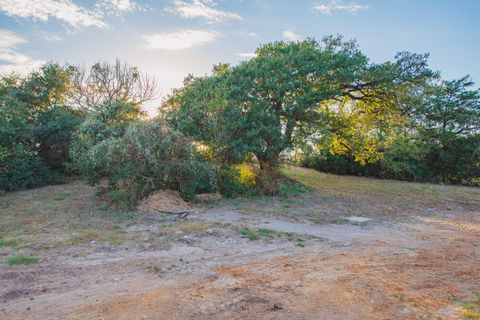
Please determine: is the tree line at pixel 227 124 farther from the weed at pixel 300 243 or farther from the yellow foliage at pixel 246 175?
the weed at pixel 300 243

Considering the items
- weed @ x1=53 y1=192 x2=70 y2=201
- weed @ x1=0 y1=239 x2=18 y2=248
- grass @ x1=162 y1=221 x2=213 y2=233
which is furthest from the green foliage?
grass @ x1=162 y1=221 x2=213 y2=233

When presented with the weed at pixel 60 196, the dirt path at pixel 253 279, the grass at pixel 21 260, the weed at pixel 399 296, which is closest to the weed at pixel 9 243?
the grass at pixel 21 260

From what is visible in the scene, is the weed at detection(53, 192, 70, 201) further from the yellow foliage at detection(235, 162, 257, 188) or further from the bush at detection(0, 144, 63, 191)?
the yellow foliage at detection(235, 162, 257, 188)

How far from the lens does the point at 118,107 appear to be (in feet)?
41.1

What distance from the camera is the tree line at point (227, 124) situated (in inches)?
421

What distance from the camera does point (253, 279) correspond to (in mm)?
4988

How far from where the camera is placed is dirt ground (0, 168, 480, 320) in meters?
4.08

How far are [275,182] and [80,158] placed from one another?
7.12 metres

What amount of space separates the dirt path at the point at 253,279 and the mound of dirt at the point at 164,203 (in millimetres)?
2410

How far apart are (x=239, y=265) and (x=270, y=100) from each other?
908cm

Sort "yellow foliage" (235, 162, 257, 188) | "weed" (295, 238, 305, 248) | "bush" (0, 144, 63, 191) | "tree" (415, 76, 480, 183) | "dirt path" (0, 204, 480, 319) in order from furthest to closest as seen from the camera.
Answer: "tree" (415, 76, 480, 183) < "bush" (0, 144, 63, 191) < "yellow foliage" (235, 162, 257, 188) < "weed" (295, 238, 305, 248) < "dirt path" (0, 204, 480, 319)

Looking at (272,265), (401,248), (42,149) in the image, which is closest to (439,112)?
(401,248)

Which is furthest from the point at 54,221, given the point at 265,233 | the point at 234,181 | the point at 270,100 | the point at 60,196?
the point at 270,100

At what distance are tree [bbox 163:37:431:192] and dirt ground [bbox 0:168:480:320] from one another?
2962mm
